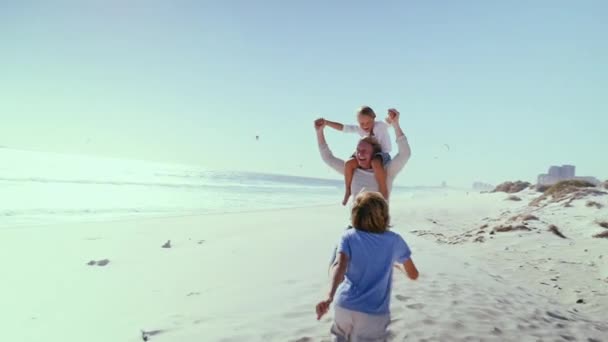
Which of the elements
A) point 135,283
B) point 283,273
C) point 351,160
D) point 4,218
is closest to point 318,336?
point 351,160

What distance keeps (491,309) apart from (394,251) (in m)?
3.87

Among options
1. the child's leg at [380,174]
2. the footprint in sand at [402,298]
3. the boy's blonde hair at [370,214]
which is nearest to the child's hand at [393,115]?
the child's leg at [380,174]

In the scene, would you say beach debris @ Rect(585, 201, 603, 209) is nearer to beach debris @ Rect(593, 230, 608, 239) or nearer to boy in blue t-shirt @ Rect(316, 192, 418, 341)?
beach debris @ Rect(593, 230, 608, 239)

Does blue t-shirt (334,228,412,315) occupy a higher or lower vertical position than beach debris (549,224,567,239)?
higher

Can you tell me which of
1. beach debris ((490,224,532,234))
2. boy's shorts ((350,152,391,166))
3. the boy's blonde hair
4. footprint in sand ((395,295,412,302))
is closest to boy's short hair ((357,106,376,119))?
boy's shorts ((350,152,391,166))

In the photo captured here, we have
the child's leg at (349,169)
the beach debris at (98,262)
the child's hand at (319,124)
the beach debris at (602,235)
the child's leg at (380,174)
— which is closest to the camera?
the child's leg at (380,174)

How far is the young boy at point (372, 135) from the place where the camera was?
4.05m

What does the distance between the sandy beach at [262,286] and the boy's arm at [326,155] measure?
213 centimetres

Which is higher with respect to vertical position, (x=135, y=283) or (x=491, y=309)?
(x=491, y=309)

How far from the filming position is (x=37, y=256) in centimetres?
1086

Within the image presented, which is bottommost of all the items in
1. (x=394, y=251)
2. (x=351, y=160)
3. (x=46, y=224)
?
(x=46, y=224)

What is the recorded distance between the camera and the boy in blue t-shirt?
3.03m

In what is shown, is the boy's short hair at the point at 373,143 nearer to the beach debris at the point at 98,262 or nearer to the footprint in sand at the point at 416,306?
the footprint in sand at the point at 416,306

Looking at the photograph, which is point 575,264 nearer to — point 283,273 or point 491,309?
point 491,309
